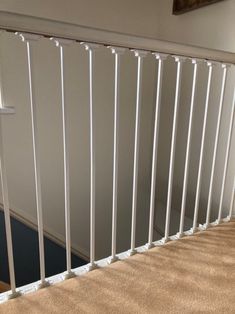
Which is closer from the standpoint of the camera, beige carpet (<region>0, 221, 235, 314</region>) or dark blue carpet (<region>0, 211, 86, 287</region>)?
beige carpet (<region>0, 221, 235, 314</region>)

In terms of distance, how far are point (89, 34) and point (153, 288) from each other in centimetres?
88

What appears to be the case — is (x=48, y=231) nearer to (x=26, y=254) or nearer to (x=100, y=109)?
(x=26, y=254)

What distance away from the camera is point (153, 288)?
3.24 feet

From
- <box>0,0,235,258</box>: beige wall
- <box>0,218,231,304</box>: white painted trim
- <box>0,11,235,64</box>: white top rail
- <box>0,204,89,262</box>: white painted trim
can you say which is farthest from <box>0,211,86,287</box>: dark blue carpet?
<box>0,11,235,64</box>: white top rail

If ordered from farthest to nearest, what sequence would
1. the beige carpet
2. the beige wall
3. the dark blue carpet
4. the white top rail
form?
the dark blue carpet
the beige wall
the beige carpet
the white top rail

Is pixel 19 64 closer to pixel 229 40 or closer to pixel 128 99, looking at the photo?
pixel 128 99

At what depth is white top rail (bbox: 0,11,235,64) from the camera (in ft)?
2.31

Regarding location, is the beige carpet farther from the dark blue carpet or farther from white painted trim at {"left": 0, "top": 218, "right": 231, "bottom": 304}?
the dark blue carpet

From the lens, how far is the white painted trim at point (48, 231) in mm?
2260

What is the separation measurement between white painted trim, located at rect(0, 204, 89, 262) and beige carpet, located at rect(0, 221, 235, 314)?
135 cm

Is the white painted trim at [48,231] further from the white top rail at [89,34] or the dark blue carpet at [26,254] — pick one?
the white top rail at [89,34]

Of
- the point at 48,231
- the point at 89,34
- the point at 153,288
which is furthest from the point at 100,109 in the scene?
the point at 153,288

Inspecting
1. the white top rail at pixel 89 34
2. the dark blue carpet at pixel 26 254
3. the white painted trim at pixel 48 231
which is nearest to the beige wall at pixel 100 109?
the white painted trim at pixel 48 231

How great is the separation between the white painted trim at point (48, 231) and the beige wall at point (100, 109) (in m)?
0.03
